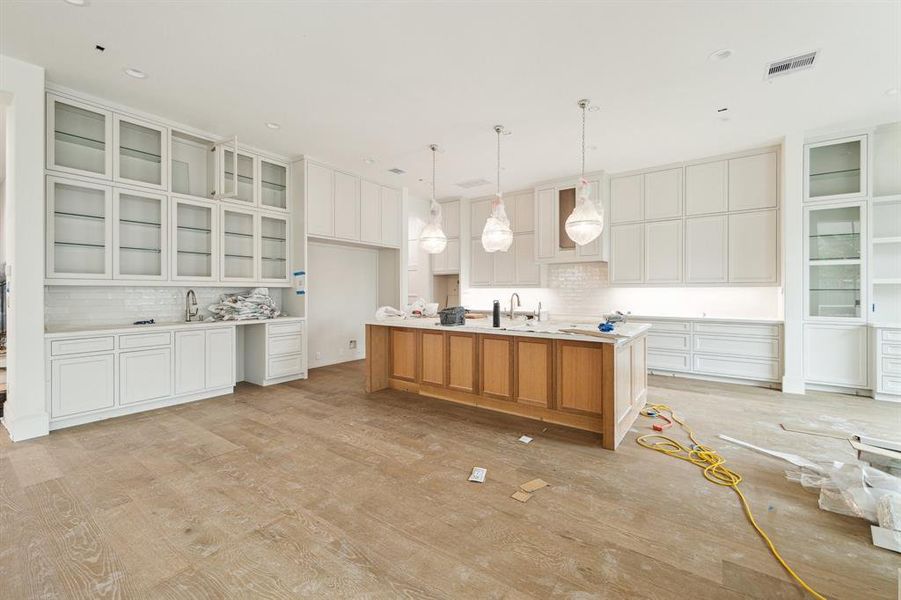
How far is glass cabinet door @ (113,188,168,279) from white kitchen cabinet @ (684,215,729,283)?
7.12 metres

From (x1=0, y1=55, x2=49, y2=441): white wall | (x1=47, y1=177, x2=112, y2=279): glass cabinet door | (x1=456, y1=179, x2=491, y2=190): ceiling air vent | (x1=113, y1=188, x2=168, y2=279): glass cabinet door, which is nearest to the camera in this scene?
(x1=0, y1=55, x2=49, y2=441): white wall

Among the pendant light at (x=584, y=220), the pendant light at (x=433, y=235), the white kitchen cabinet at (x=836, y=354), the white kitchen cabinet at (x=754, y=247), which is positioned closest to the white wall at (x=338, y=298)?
the pendant light at (x=433, y=235)

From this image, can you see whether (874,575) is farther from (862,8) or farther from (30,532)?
(30,532)

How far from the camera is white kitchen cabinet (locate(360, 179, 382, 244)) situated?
6.57 m

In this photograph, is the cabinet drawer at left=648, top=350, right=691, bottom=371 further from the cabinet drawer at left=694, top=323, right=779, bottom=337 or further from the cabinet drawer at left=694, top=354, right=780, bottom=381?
the cabinet drawer at left=694, top=323, right=779, bottom=337

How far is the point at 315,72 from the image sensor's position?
354 cm

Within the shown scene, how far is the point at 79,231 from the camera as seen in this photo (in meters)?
4.04

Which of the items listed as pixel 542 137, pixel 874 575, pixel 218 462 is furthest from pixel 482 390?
pixel 542 137

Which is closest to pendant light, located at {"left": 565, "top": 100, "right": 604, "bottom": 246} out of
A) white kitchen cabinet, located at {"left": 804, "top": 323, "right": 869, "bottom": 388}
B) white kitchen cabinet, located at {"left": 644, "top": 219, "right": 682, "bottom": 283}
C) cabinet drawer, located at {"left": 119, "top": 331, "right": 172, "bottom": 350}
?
white kitchen cabinet, located at {"left": 644, "top": 219, "right": 682, "bottom": 283}

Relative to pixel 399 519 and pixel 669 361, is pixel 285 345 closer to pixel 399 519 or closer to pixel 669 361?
pixel 399 519

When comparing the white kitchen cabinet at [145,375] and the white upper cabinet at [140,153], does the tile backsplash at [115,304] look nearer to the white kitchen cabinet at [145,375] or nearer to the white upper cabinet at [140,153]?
the white kitchen cabinet at [145,375]

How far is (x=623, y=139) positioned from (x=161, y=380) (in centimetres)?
630

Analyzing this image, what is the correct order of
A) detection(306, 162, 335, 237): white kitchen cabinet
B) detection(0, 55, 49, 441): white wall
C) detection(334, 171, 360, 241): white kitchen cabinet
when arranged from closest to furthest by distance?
detection(0, 55, 49, 441): white wall, detection(306, 162, 335, 237): white kitchen cabinet, detection(334, 171, 360, 241): white kitchen cabinet

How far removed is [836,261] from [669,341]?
2.15 metres
